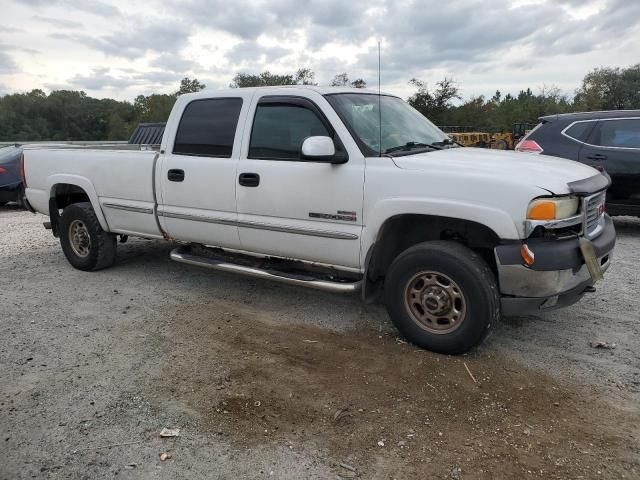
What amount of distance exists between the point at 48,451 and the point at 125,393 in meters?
0.62

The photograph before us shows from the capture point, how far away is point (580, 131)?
741 centimetres

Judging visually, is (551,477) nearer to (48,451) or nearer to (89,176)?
(48,451)

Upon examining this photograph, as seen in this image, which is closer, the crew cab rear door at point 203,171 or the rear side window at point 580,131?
the crew cab rear door at point 203,171

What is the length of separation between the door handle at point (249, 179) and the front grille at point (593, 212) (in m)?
2.53

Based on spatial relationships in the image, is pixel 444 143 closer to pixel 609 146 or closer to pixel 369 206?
pixel 369 206

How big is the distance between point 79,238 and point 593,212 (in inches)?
215

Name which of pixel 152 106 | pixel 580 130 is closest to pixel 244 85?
pixel 152 106

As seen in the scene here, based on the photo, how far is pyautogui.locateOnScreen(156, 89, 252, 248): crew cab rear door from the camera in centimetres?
470

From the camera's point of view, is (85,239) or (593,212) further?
(85,239)

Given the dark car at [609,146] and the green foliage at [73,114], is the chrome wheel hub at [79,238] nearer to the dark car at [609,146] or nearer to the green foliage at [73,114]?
the dark car at [609,146]

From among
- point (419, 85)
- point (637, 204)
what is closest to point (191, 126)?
point (637, 204)

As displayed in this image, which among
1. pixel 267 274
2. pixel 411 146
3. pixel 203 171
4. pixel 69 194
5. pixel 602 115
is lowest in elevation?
pixel 267 274

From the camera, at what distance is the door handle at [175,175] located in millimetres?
4961

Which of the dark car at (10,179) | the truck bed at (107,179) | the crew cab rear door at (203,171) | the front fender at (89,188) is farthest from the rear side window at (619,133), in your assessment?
the dark car at (10,179)
